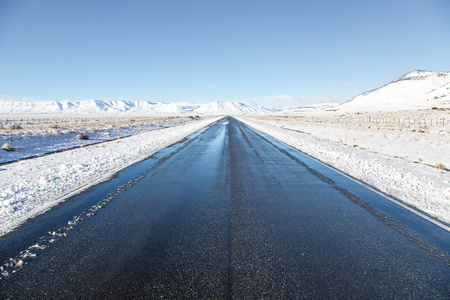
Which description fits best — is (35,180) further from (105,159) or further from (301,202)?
(301,202)

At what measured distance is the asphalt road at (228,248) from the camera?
8.74 ft

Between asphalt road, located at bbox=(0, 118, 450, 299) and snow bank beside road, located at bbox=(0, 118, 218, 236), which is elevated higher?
asphalt road, located at bbox=(0, 118, 450, 299)

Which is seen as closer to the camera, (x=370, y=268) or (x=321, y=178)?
(x=370, y=268)

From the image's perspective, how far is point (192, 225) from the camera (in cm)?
419

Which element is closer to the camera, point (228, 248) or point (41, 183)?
point (228, 248)

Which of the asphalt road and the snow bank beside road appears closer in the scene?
the asphalt road

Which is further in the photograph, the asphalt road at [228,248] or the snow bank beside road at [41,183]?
the snow bank beside road at [41,183]

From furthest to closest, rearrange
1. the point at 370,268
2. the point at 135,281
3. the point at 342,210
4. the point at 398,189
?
the point at 398,189 < the point at 342,210 < the point at 370,268 < the point at 135,281

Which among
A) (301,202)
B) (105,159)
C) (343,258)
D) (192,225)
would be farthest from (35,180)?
(343,258)

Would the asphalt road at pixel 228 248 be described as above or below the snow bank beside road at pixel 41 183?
above

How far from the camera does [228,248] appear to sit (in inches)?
134

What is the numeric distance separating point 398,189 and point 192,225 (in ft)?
19.5

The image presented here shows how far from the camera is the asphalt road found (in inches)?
105

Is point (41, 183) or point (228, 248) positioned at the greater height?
point (228, 248)
